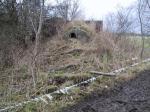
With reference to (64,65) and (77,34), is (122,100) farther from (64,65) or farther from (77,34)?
(77,34)

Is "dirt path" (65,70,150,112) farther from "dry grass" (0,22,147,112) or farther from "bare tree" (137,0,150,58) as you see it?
"bare tree" (137,0,150,58)

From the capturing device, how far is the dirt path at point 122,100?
6188 mm

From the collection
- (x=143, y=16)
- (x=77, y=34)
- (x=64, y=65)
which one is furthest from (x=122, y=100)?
(x=143, y=16)

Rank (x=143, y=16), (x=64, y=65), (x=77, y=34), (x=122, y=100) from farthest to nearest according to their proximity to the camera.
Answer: (x=143, y=16)
(x=77, y=34)
(x=64, y=65)
(x=122, y=100)

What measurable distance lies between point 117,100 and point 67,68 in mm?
3541

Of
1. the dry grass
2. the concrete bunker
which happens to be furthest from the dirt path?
the concrete bunker

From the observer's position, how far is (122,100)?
6.95m

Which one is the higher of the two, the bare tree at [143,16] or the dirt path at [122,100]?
the bare tree at [143,16]

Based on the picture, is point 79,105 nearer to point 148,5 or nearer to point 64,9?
point 148,5

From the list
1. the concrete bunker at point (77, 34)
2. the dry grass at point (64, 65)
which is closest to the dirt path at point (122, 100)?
the dry grass at point (64, 65)

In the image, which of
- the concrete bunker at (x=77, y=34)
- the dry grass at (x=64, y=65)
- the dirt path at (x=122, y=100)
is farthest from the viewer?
the concrete bunker at (x=77, y=34)

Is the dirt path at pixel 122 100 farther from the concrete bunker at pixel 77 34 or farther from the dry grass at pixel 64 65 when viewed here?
the concrete bunker at pixel 77 34

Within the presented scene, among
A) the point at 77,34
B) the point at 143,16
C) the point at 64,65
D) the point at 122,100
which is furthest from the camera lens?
the point at 143,16

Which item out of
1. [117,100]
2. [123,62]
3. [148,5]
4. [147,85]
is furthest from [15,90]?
[148,5]
